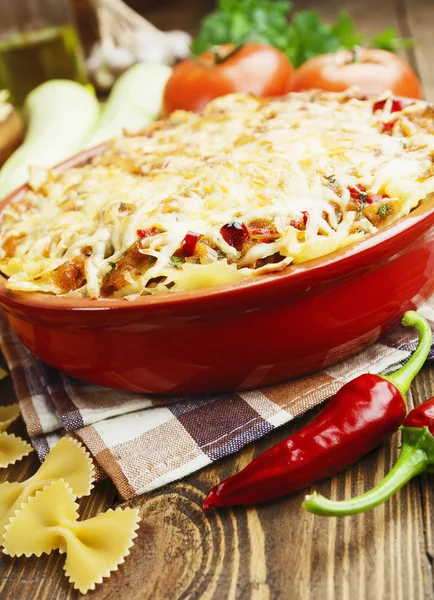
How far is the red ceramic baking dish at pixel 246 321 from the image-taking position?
1786 millimetres

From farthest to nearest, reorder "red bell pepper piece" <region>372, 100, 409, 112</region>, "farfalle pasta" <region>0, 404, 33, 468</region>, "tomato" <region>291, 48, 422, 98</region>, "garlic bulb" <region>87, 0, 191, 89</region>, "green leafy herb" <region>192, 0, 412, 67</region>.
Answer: "garlic bulb" <region>87, 0, 191, 89</region> < "green leafy herb" <region>192, 0, 412, 67</region> < "tomato" <region>291, 48, 422, 98</region> < "red bell pepper piece" <region>372, 100, 409, 112</region> < "farfalle pasta" <region>0, 404, 33, 468</region>

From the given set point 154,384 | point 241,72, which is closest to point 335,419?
point 154,384

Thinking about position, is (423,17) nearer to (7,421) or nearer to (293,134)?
(293,134)

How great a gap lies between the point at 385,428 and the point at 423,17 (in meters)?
4.86

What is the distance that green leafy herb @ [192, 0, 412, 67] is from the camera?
4.32 meters

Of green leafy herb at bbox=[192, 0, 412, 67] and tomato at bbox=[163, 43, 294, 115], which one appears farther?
green leafy herb at bbox=[192, 0, 412, 67]

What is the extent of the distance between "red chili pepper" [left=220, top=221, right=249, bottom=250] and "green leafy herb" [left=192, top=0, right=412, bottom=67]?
2.77 m

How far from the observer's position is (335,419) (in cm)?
176

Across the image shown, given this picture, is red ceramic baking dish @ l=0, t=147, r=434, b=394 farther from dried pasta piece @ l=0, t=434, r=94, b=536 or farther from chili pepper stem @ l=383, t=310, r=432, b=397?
dried pasta piece @ l=0, t=434, r=94, b=536

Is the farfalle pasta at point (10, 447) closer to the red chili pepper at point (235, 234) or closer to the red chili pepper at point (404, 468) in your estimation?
the red chili pepper at point (235, 234)

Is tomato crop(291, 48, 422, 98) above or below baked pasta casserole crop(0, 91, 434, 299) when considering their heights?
below

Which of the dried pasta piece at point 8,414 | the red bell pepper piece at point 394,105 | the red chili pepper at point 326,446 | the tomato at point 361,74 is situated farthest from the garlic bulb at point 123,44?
the red chili pepper at point 326,446

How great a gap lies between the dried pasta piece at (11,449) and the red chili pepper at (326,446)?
2.10 feet

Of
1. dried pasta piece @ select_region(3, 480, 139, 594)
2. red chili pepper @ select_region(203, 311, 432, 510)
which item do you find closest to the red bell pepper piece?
red chili pepper @ select_region(203, 311, 432, 510)
